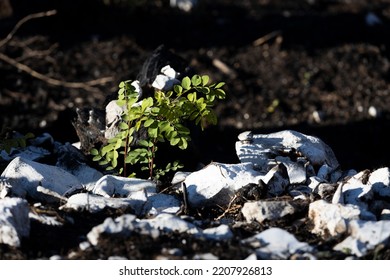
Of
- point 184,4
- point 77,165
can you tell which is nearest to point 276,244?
point 77,165

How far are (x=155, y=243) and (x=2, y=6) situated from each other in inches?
183

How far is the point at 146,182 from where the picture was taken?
13.3 ft

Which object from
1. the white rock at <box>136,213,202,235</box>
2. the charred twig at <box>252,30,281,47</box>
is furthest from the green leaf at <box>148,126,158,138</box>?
the charred twig at <box>252,30,281,47</box>

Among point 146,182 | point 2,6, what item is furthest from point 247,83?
point 146,182

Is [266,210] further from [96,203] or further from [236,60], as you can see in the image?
[236,60]

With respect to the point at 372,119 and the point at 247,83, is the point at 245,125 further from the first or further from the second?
the point at 372,119

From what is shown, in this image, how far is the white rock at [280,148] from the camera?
14.0ft

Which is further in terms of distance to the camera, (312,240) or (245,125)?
(245,125)

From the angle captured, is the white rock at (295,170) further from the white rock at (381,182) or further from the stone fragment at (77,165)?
the stone fragment at (77,165)

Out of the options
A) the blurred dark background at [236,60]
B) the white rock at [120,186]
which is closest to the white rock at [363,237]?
the white rock at [120,186]

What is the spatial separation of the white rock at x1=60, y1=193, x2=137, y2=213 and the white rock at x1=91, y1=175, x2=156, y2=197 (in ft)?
0.53

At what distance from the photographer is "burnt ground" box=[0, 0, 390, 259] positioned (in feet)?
21.4

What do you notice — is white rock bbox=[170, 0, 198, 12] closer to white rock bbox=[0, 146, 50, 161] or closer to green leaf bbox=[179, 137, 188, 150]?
white rock bbox=[0, 146, 50, 161]

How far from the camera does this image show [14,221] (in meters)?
3.27
